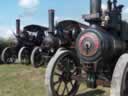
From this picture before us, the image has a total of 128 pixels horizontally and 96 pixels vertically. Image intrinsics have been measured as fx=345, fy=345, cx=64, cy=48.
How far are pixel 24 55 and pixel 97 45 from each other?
33.5 ft

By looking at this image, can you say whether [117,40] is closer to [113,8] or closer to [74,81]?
[113,8]

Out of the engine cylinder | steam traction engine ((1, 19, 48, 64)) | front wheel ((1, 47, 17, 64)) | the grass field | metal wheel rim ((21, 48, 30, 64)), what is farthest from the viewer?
front wheel ((1, 47, 17, 64))

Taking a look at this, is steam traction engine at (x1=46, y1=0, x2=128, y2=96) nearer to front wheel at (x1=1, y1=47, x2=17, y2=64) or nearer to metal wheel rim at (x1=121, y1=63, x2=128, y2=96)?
metal wheel rim at (x1=121, y1=63, x2=128, y2=96)

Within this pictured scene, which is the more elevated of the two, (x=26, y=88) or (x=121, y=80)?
(x=121, y=80)

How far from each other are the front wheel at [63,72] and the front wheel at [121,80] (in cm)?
137

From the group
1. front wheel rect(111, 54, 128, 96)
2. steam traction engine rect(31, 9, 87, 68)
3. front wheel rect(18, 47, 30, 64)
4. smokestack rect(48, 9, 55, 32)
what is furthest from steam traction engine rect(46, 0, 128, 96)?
front wheel rect(18, 47, 30, 64)

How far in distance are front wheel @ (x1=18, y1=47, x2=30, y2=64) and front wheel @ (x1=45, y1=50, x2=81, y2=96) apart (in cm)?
848

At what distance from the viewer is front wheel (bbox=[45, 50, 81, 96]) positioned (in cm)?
617

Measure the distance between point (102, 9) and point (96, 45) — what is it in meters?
0.81

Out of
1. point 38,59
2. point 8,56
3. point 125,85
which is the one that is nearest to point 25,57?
point 8,56

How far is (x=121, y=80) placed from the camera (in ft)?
16.9

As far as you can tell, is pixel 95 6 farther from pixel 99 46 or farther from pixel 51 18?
pixel 51 18

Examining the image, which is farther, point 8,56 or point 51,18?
point 8,56

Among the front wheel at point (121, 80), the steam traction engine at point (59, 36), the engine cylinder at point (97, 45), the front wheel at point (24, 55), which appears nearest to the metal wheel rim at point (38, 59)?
the steam traction engine at point (59, 36)
